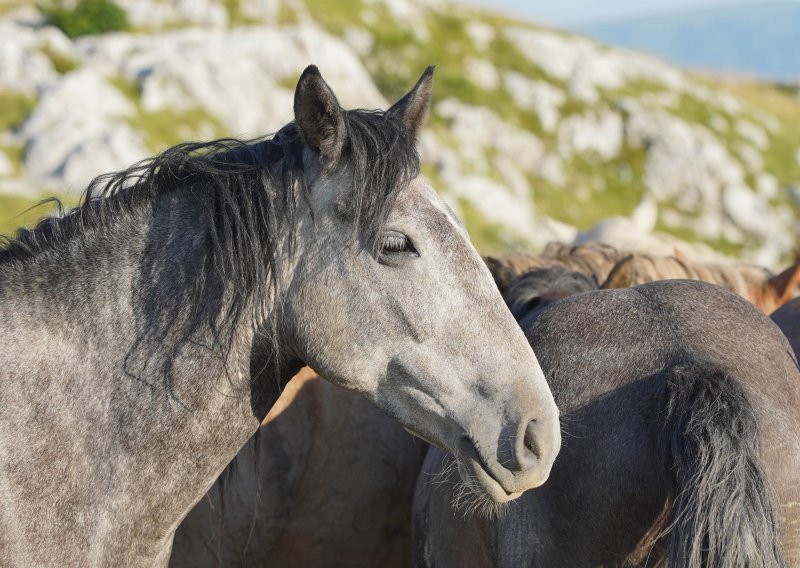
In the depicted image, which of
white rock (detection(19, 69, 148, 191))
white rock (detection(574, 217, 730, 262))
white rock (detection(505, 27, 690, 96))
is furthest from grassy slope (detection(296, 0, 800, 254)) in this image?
white rock (detection(574, 217, 730, 262))

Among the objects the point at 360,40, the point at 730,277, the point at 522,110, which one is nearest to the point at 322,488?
the point at 730,277

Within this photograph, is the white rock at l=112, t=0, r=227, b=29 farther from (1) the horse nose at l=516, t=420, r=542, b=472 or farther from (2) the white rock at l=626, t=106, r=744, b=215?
(1) the horse nose at l=516, t=420, r=542, b=472

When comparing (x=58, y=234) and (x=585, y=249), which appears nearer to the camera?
(x=58, y=234)

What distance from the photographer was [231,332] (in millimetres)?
3002

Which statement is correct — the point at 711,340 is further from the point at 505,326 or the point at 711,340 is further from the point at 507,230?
the point at 507,230

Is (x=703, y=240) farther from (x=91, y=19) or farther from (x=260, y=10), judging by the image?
(x=91, y=19)

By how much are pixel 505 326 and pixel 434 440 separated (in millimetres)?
465

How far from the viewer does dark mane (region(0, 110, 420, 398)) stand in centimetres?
293

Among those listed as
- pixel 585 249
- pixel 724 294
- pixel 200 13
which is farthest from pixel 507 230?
pixel 724 294

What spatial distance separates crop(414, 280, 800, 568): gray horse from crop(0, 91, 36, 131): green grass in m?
21.3

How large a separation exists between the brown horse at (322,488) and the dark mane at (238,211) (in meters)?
2.13

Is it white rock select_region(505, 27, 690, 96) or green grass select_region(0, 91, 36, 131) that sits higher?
green grass select_region(0, 91, 36, 131)

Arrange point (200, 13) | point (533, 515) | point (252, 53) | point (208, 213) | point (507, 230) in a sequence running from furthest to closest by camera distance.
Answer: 1. point (200, 13)
2. point (252, 53)
3. point (507, 230)
4. point (533, 515)
5. point (208, 213)

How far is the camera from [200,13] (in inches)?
1380
